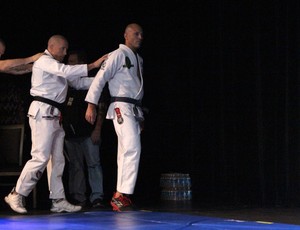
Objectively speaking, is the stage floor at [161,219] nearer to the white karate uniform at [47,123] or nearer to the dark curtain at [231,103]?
the white karate uniform at [47,123]

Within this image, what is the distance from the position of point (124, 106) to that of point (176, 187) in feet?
4.56

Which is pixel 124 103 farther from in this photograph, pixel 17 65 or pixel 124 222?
pixel 124 222

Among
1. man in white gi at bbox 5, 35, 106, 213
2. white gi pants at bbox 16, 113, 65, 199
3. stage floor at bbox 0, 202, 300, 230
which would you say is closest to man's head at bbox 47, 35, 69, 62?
man in white gi at bbox 5, 35, 106, 213

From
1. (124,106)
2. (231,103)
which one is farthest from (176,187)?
(124,106)

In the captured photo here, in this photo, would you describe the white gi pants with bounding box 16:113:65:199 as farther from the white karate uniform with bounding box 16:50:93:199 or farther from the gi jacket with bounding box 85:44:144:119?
the gi jacket with bounding box 85:44:144:119

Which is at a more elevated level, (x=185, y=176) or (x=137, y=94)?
(x=137, y=94)

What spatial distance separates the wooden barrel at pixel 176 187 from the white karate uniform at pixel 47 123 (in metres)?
1.46

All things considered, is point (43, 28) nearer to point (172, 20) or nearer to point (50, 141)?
point (172, 20)

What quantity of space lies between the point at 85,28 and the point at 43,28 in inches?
16.8

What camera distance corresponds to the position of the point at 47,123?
5.54 meters

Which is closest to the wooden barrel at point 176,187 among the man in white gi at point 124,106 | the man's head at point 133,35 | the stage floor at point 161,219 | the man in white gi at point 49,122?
the stage floor at point 161,219

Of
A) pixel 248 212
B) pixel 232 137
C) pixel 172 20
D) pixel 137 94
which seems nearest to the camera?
pixel 248 212

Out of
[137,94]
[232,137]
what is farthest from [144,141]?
[137,94]

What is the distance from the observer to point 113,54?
573 cm
